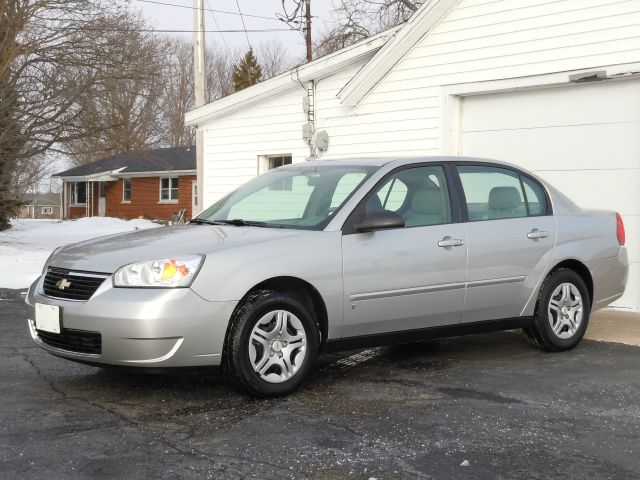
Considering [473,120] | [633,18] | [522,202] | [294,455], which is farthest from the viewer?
[473,120]

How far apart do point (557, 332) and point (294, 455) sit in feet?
11.1

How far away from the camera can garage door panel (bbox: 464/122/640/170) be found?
898 centimetres

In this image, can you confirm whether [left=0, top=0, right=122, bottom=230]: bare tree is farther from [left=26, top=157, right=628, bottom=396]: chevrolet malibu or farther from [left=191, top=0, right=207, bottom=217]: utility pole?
[left=26, top=157, right=628, bottom=396]: chevrolet malibu

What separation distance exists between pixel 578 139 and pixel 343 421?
5981 mm

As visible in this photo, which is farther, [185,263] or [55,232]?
[55,232]

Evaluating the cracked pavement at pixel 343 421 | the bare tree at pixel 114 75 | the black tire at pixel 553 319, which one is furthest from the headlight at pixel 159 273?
the bare tree at pixel 114 75

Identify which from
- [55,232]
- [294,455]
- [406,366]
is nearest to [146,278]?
[294,455]

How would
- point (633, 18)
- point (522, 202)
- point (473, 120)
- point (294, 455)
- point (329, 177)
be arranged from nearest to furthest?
1. point (294, 455)
2. point (329, 177)
3. point (522, 202)
4. point (633, 18)
5. point (473, 120)

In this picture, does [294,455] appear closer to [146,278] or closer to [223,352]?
[223,352]

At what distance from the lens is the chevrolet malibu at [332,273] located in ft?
15.7

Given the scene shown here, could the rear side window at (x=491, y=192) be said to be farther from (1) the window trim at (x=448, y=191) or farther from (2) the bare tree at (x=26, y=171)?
(2) the bare tree at (x=26, y=171)

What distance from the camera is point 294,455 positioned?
3971 mm

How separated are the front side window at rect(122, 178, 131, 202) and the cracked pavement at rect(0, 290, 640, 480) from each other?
34706mm

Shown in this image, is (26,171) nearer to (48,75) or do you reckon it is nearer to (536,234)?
(48,75)
